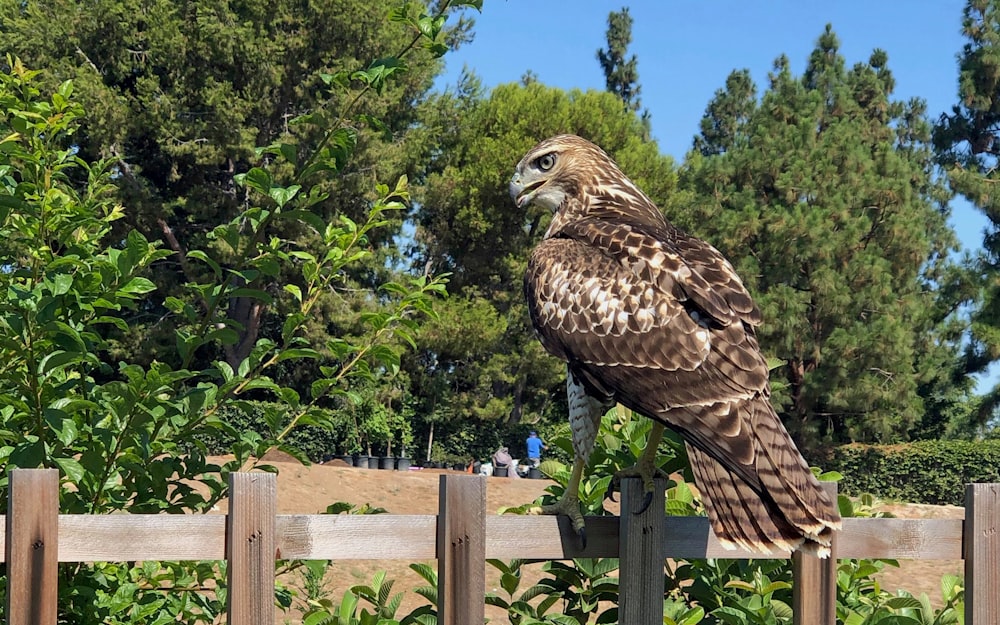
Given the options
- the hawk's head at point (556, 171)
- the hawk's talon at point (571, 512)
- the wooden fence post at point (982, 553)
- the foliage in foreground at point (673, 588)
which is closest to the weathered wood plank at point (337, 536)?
the hawk's talon at point (571, 512)

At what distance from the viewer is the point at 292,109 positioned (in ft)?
106

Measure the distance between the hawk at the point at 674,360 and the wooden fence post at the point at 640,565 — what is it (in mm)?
71

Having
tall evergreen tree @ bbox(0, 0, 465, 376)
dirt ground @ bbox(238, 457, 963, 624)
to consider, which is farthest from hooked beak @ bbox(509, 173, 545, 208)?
tall evergreen tree @ bbox(0, 0, 465, 376)

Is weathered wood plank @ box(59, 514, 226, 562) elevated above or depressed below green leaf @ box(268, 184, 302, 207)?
below

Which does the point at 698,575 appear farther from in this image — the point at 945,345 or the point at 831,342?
the point at 945,345

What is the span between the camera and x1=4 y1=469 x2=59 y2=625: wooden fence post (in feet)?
7.75

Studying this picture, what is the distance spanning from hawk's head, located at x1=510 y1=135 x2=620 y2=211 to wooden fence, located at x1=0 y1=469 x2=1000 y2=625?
170cm

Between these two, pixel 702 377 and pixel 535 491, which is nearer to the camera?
pixel 702 377

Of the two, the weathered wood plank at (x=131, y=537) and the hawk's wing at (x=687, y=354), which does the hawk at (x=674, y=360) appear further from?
the weathered wood plank at (x=131, y=537)

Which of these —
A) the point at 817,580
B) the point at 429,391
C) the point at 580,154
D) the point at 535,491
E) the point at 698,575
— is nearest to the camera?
the point at 817,580

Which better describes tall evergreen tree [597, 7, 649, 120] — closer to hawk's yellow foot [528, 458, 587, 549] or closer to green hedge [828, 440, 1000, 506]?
green hedge [828, 440, 1000, 506]

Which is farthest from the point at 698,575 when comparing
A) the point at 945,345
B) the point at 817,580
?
the point at 945,345

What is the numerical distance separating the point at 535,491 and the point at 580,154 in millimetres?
19147

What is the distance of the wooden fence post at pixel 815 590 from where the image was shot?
289 centimetres
